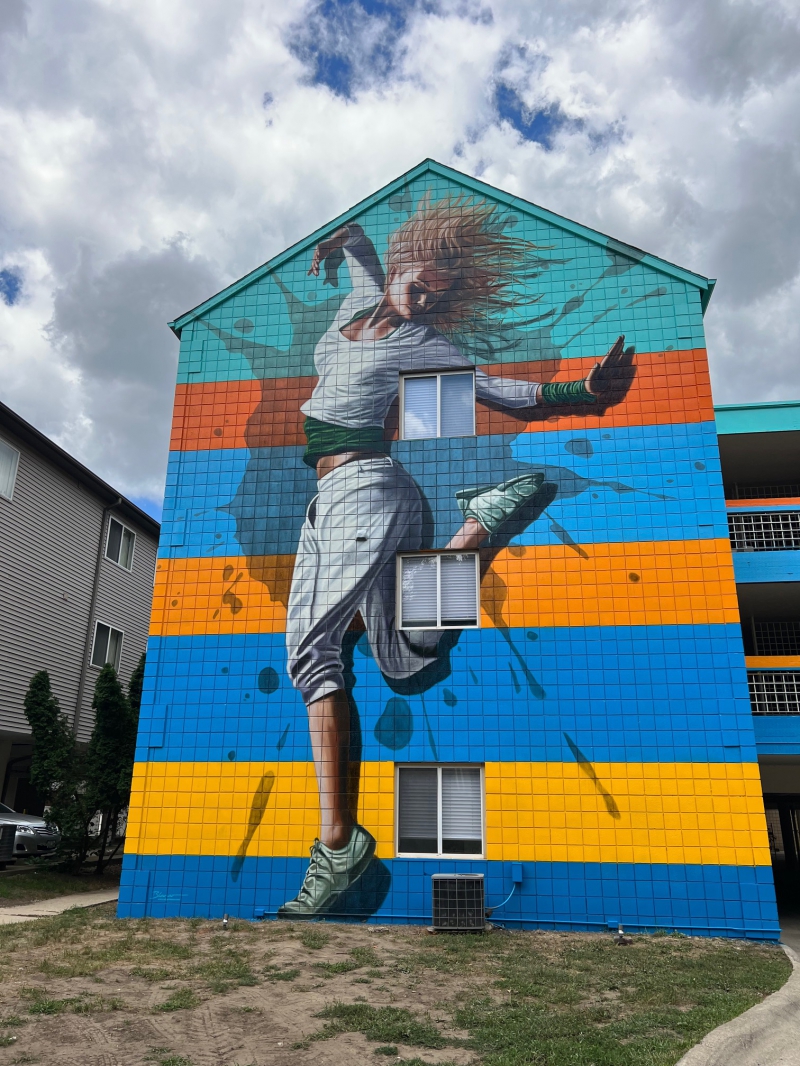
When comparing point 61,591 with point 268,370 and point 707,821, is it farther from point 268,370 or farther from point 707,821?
point 707,821

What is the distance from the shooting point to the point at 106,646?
81.8ft

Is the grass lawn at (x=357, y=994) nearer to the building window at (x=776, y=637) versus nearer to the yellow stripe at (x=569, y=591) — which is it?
the yellow stripe at (x=569, y=591)

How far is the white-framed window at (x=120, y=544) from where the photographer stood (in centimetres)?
2537

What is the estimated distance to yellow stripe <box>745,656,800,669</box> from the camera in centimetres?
1486

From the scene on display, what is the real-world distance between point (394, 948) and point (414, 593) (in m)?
4.95

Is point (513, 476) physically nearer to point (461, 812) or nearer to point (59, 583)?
point (461, 812)

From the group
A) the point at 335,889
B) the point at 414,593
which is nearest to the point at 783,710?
the point at 414,593

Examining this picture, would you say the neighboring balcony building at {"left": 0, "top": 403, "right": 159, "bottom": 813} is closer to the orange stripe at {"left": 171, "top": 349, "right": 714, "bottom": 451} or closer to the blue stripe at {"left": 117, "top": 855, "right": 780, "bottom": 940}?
the orange stripe at {"left": 171, "top": 349, "right": 714, "bottom": 451}

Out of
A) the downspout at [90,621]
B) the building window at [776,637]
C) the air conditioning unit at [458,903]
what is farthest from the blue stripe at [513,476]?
the downspout at [90,621]

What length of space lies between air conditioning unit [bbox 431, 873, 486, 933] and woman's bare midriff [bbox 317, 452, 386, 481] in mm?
6256

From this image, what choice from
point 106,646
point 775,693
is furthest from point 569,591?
point 106,646

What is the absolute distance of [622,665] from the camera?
11719 mm

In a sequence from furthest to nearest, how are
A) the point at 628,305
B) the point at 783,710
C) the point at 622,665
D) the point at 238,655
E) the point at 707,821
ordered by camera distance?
1. the point at 783,710
2. the point at 628,305
3. the point at 238,655
4. the point at 622,665
5. the point at 707,821

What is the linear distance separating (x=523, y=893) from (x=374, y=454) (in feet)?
22.3
